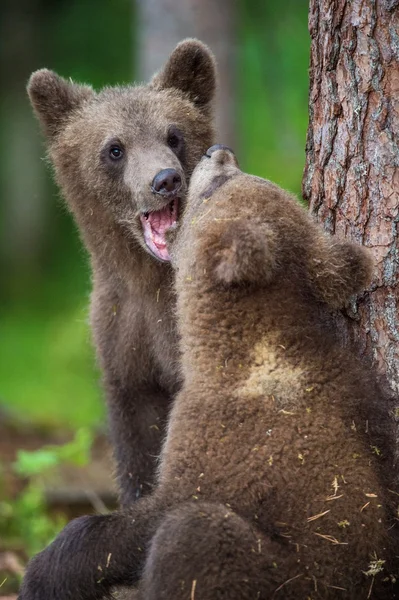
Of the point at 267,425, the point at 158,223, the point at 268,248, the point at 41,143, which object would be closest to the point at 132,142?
Answer: the point at 158,223

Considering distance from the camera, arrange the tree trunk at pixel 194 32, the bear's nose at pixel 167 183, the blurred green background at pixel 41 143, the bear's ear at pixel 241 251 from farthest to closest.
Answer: the blurred green background at pixel 41 143
the tree trunk at pixel 194 32
the bear's nose at pixel 167 183
the bear's ear at pixel 241 251

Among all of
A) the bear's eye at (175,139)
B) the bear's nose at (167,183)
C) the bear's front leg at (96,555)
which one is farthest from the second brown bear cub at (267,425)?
the bear's eye at (175,139)

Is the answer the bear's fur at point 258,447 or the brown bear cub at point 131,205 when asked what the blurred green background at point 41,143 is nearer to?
the brown bear cub at point 131,205

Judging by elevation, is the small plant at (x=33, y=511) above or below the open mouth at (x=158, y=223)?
below

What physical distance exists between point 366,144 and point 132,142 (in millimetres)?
1777

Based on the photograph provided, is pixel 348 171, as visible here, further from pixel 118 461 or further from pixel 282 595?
pixel 118 461

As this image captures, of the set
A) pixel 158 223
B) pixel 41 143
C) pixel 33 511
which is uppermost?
pixel 158 223

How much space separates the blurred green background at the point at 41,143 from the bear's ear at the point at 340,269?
10166 millimetres

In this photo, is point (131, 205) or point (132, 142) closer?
point (131, 205)

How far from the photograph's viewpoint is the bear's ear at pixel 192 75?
6.94m

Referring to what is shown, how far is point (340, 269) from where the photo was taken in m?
5.10

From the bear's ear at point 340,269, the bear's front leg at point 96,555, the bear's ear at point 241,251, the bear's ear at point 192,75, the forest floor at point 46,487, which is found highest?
the bear's ear at point 192,75

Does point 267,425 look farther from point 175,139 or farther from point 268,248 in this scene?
point 175,139

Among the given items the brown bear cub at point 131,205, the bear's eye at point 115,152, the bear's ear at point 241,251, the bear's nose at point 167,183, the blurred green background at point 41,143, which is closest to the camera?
the bear's ear at point 241,251
